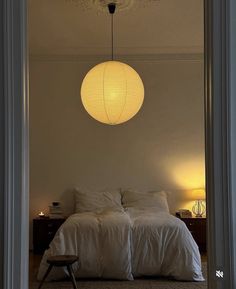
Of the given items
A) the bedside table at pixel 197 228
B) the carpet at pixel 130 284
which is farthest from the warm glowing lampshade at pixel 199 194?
the carpet at pixel 130 284

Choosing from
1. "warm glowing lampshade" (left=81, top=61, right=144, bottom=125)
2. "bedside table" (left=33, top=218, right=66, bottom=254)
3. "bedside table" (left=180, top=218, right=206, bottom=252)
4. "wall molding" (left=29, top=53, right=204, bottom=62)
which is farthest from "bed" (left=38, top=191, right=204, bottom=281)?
"wall molding" (left=29, top=53, right=204, bottom=62)

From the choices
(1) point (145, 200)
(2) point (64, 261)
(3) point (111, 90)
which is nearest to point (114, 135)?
(1) point (145, 200)

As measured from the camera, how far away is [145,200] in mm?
6539

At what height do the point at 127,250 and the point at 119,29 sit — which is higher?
the point at 119,29

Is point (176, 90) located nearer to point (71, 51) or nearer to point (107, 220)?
point (71, 51)

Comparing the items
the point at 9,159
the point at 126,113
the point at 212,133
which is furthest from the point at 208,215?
the point at 126,113

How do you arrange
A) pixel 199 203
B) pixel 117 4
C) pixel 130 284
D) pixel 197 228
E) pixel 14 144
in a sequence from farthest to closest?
pixel 199 203
pixel 197 228
pixel 130 284
pixel 117 4
pixel 14 144

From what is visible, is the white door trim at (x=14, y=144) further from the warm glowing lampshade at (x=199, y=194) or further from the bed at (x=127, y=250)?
the warm glowing lampshade at (x=199, y=194)

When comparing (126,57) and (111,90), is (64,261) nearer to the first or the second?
(111,90)

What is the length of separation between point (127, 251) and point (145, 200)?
1.74 meters

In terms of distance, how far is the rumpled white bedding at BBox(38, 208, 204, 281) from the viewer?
15.9 ft

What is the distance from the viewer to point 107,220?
5.08 metres

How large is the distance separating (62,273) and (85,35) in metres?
3.19

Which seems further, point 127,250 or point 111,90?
point 127,250
